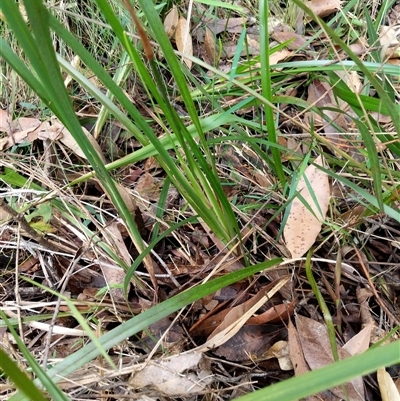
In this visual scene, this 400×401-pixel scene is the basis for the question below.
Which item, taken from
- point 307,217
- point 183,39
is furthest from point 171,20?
point 307,217

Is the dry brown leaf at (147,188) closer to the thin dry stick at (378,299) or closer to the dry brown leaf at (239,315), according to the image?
the dry brown leaf at (239,315)

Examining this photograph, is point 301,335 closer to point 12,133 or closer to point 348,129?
point 348,129

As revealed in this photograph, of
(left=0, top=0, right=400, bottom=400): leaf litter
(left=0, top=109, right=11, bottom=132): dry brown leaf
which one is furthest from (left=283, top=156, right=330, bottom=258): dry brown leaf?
(left=0, top=109, right=11, bottom=132): dry brown leaf

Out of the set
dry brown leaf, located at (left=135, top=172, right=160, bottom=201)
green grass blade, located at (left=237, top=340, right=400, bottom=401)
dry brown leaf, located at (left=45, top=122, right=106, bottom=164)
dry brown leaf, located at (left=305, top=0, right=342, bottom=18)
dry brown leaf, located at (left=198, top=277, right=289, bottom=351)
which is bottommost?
dry brown leaf, located at (left=198, top=277, right=289, bottom=351)

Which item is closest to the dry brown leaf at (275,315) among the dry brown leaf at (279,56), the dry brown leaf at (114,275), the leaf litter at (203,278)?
the leaf litter at (203,278)

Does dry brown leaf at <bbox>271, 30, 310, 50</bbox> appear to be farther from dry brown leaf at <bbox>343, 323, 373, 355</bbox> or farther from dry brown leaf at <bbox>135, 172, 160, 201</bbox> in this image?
dry brown leaf at <bbox>343, 323, 373, 355</bbox>

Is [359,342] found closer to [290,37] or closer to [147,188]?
[147,188]
